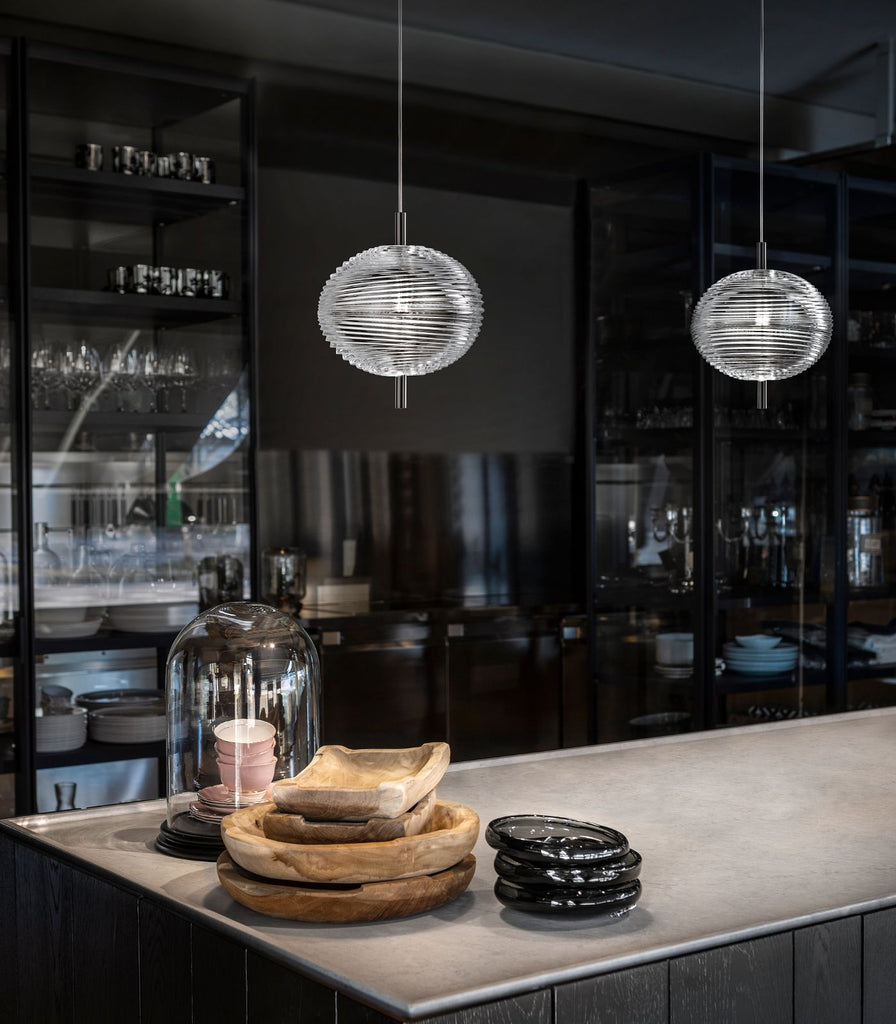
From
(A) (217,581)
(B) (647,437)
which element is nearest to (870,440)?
(B) (647,437)

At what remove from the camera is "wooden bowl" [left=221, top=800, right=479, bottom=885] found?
4.91 ft

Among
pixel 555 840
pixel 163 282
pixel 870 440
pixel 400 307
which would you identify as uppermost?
pixel 163 282

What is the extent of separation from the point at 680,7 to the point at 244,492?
2.28 metres

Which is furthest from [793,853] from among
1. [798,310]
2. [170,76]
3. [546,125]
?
[546,125]

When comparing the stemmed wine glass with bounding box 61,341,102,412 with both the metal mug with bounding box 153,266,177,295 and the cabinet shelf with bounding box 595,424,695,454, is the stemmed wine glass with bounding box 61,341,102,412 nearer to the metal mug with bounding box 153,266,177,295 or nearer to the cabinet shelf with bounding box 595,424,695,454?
the metal mug with bounding box 153,266,177,295

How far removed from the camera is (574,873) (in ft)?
5.03

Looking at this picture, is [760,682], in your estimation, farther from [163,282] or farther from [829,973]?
[829,973]

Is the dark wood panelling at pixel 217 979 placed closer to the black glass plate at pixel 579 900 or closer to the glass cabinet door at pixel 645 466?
the black glass plate at pixel 579 900

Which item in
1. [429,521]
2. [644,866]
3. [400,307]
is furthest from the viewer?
[429,521]

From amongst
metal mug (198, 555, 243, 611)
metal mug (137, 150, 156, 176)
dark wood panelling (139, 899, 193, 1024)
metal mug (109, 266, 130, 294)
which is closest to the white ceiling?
metal mug (137, 150, 156, 176)

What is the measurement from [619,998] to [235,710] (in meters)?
0.80

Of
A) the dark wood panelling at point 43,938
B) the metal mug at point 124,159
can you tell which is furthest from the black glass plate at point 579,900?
the metal mug at point 124,159

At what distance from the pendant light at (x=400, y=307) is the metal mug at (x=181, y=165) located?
7.03 feet

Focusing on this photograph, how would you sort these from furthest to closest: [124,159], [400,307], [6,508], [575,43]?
1. [575,43]
2. [124,159]
3. [6,508]
4. [400,307]
